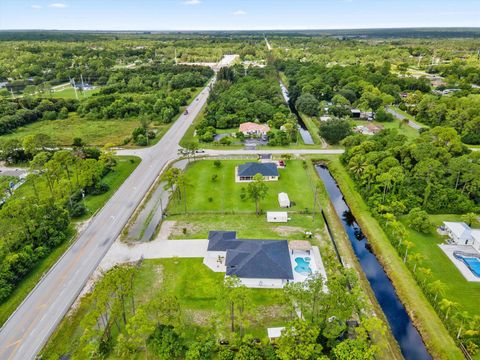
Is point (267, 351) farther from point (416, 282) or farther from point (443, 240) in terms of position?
point (443, 240)

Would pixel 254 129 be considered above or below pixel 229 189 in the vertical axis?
above

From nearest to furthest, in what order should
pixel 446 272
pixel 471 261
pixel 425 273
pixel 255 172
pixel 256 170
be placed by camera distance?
pixel 425 273 < pixel 446 272 < pixel 471 261 < pixel 255 172 < pixel 256 170

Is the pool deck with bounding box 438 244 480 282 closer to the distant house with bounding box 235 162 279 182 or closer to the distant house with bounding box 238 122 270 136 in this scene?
the distant house with bounding box 235 162 279 182

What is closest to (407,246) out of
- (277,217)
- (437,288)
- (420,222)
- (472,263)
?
(420,222)

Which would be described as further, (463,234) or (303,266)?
(463,234)

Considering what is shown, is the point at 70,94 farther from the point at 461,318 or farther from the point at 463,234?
the point at 461,318

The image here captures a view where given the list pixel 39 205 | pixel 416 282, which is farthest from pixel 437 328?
pixel 39 205

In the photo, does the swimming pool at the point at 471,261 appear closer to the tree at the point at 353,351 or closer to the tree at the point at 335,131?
the tree at the point at 353,351
